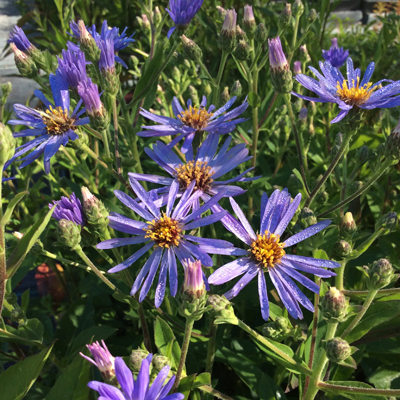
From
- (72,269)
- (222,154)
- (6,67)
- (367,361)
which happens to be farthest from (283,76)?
(6,67)

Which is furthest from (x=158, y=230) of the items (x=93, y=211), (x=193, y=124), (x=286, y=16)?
(x=286, y=16)

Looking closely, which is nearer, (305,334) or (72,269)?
(305,334)

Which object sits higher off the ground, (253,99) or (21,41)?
(21,41)

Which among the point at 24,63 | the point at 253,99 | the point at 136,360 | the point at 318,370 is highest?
the point at 24,63

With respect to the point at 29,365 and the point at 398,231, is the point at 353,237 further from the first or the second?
the point at 29,365

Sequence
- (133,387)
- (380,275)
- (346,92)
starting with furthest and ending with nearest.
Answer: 1. (346,92)
2. (380,275)
3. (133,387)

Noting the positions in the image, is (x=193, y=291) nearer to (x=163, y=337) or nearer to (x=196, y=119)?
(x=163, y=337)

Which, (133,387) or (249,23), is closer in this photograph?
(133,387)

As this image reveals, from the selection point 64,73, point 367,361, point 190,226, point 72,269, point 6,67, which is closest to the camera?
point 190,226
